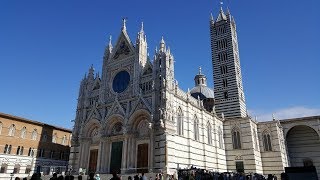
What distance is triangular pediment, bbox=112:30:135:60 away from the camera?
34.2 meters

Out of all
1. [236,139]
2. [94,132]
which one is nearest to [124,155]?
[94,132]

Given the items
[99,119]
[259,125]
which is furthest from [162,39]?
[259,125]

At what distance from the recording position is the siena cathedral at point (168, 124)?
28.2m

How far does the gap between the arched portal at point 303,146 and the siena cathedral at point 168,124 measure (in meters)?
0.14

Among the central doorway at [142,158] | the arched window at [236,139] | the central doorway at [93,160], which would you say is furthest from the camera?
the arched window at [236,139]

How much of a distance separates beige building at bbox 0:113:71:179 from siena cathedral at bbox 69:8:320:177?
6.48 meters

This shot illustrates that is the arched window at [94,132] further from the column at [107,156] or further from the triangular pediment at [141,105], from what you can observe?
the triangular pediment at [141,105]

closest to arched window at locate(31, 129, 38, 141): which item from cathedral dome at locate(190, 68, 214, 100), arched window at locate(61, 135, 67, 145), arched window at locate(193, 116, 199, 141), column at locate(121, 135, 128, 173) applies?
arched window at locate(61, 135, 67, 145)

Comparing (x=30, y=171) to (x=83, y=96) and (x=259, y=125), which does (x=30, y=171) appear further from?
(x=259, y=125)

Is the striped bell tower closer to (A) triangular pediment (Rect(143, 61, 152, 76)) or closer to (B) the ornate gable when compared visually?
(A) triangular pediment (Rect(143, 61, 152, 76))

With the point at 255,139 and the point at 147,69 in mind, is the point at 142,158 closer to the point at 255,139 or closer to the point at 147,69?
the point at 147,69

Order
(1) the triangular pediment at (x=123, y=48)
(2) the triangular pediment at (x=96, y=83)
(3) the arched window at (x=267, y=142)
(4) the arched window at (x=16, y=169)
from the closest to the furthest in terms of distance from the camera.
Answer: (4) the arched window at (x=16, y=169), (1) the triangular pediment at (x=123, y=48), (2) the triangular pediment at (x=96, y=83), (3) the arched window at (x=267, y=142)

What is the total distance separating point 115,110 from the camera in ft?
103

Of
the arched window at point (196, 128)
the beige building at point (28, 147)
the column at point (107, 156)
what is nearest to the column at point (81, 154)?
the beige building at point (28, 147)
